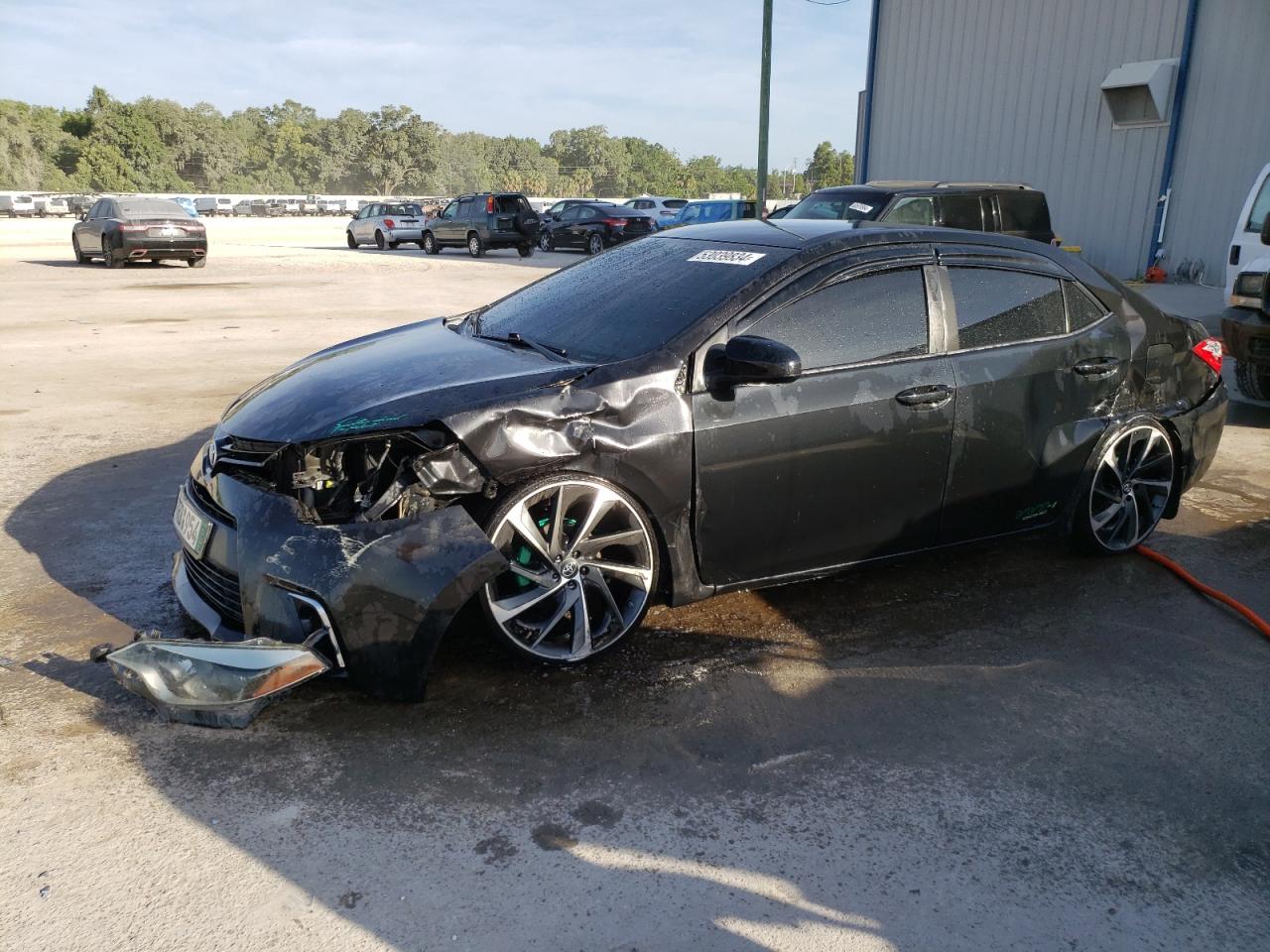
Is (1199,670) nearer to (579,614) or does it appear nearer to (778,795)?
(778,795)

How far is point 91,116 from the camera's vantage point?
93500mm

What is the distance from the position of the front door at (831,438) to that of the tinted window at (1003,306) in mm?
182

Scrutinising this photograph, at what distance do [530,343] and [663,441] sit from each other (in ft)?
2.82

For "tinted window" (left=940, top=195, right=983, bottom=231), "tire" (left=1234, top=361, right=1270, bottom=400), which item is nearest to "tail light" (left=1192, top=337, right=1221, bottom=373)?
"tire" (left=1234, top=361, right=1270, bottom=400)

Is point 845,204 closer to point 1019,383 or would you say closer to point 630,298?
point 1019,383

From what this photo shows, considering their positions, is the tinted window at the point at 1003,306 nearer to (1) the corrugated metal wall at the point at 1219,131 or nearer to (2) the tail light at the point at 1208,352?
(2) the tail light at the point at 1208,352

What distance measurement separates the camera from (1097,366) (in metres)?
4.47

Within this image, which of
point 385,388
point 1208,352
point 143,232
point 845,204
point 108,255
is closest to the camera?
point 385,388

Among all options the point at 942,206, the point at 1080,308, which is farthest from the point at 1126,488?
the point at 942,206

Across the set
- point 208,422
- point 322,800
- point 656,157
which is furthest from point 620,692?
point 656,157

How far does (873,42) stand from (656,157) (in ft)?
470

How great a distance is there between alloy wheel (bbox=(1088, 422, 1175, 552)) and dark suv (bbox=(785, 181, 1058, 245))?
6555 mm

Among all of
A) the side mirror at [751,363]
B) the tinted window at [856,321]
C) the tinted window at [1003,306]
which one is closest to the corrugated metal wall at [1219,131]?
the tinted window at [1003,306]

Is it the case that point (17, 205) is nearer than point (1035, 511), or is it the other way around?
point (1035, 511)
